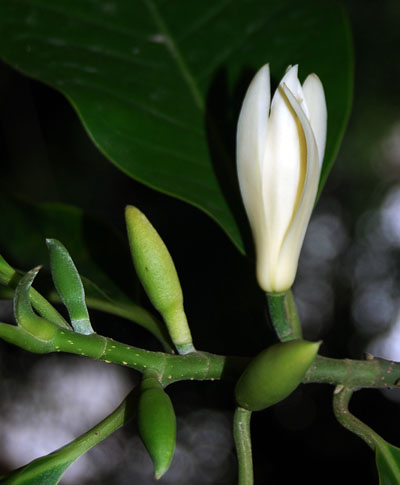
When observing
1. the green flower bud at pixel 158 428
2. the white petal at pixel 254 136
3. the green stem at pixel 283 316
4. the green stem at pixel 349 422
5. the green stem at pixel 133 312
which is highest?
the white petal at pixel 254 136

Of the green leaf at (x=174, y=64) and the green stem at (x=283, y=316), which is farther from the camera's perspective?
the green leaf at (x=174, y=64)

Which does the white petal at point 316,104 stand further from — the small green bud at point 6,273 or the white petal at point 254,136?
the small green bud at point 6,273

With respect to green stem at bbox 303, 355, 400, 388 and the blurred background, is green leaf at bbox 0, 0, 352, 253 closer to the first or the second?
green stem at bbox 303, 355, 400, 388

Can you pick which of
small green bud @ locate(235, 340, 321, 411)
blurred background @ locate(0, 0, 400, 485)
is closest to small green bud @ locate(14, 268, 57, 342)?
small green bud @ locate(235, 340, 321, 411)

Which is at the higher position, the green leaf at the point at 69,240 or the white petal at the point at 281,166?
the white petal at the point at 281,166

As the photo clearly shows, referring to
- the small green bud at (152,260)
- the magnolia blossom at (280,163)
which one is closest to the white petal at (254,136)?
the magnolia blossom at (280,163)

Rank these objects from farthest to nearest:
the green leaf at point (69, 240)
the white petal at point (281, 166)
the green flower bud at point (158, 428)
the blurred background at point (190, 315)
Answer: the blurred background at point (190, 315), the green leaf at point (69, 240), the white petal at point (281, 166), the green flower bud at point (158, 428)
